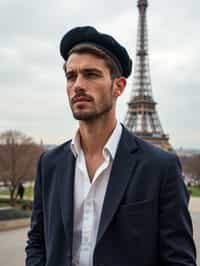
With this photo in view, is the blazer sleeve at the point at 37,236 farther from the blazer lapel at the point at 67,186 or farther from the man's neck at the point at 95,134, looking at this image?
the man's neck at the point at 95,134

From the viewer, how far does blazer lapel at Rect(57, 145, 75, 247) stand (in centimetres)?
197

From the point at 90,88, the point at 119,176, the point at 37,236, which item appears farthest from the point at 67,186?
the point at 90,88

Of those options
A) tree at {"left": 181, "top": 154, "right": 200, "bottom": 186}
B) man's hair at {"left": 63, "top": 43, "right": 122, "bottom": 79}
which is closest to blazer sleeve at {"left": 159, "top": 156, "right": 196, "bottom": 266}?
man's hair at {"left": 63, "top": 43, "right": 122, "bottom": 79}

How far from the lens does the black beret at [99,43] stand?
202 centimetres

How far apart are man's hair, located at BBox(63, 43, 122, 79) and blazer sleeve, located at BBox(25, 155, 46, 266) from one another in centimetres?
72

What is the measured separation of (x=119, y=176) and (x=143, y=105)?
1979 inches

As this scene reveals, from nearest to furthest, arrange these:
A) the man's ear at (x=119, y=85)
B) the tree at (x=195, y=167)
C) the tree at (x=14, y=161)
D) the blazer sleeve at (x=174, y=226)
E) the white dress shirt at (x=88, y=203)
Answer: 1. the blazer sleeve at (x=174, y=226)
2. the white dress shirt at (x=88, y=203)
3. the man's ear at (x=119, y=85)
4. the tree at (x=14, y=161)
5. the tree at (x=195, y=167)

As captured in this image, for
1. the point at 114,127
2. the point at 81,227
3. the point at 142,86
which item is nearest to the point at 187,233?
the point at 81,227

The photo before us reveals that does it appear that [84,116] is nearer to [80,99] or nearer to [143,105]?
[80,99]

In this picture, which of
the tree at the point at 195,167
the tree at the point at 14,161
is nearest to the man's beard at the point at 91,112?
the tree at the point at 14,161

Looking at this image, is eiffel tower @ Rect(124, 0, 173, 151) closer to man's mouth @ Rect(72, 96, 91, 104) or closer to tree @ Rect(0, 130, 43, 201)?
tree @ Rect(0, 130, 43, 201)

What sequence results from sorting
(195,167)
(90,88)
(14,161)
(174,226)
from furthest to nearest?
(195,167) < (14,161) < (90,88) < (174,226)

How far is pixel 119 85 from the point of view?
6.83 feet

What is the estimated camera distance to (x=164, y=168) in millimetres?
1908
